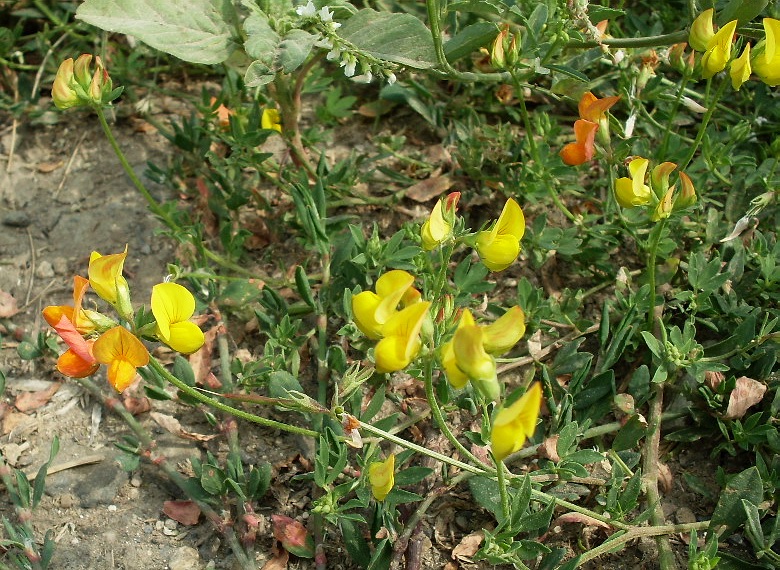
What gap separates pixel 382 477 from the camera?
1935mm

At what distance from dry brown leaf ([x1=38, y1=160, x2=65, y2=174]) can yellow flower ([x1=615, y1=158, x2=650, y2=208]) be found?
7.22ft

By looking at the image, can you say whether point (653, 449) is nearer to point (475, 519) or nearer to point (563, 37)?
point (475, 519)

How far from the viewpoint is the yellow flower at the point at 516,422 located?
1481 mm

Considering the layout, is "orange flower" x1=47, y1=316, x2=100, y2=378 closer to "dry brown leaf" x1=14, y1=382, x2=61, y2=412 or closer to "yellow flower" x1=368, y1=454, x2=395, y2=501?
"yellow flower" x1=368, y1=454, x2=395, y2=501

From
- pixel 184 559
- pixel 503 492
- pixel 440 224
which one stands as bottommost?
pixel 184 559

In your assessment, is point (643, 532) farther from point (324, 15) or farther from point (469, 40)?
point (324, 15)

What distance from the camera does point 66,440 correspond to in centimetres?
255

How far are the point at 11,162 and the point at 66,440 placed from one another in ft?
4.21

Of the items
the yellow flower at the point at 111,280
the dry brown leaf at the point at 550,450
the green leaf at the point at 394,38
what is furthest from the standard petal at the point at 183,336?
the green leaf at the point at 394,38

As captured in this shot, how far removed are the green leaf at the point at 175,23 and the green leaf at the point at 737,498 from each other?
1.87 m

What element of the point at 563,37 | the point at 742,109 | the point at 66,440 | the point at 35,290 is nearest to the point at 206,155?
the point at 35,290

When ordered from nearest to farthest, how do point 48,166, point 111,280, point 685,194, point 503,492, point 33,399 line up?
point 503,492, point 111,280, point 685,194, point 33,399, point 48,166

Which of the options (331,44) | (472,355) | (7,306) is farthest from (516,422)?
(7,306)

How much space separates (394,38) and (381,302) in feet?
3.72
